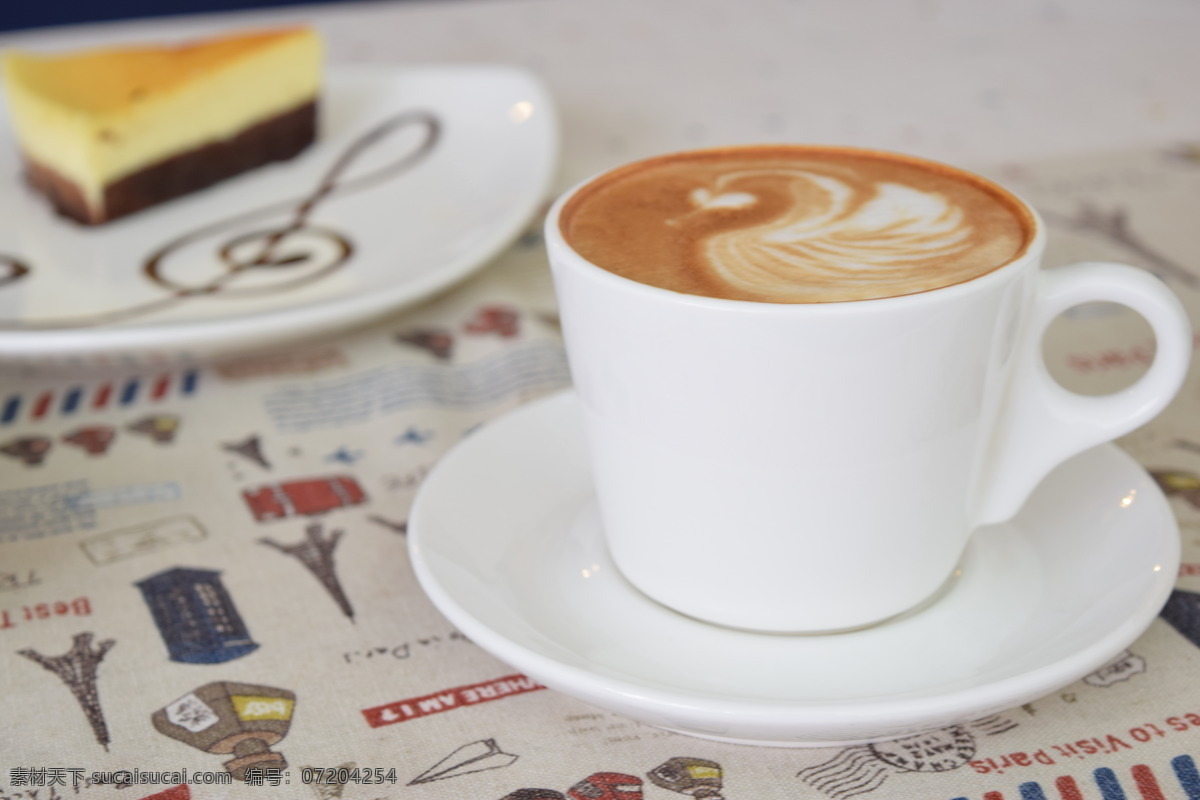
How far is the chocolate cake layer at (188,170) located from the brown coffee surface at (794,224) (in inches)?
20.1

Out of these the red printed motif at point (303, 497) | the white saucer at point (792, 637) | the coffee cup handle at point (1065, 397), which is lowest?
the red printed motif at point (303, 497)

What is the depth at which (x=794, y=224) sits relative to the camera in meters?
0.44

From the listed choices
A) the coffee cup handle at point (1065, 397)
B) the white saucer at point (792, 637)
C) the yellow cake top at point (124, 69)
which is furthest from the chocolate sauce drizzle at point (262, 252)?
the coffee cup handle at point (1065, 397)

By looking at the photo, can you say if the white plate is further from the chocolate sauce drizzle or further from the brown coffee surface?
the brown coffee surface

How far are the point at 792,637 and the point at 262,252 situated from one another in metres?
0.50

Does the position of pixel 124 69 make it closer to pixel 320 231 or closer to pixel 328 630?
pixel 320 231

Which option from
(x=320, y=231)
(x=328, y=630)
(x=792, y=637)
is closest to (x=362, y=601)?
(x=328, y=630)

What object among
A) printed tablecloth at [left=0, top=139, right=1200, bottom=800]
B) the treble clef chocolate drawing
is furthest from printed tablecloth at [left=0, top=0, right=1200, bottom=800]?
the treble clef chocolate drawing

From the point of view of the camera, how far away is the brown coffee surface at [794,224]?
0.39 m

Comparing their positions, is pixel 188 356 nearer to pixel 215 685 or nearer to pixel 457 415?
pixel 457 415

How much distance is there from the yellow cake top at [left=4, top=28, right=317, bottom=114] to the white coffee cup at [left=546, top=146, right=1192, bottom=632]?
0.56m

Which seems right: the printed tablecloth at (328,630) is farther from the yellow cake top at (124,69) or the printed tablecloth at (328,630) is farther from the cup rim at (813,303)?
the yellow cake top at (124,69)

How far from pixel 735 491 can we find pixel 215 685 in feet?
0.66

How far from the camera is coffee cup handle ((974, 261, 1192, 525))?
1.34 ft
